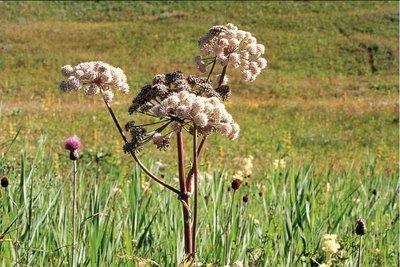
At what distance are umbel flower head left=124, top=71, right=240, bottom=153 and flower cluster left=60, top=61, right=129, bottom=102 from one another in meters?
0.09

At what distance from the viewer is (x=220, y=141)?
1308 cm

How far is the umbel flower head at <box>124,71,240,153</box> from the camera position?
1549 millimetres

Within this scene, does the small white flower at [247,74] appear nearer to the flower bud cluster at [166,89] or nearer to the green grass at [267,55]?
the flower bud cluster at [166,89]

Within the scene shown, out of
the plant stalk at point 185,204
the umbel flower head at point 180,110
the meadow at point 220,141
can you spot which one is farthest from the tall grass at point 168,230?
the umbel flower head at point 180,110

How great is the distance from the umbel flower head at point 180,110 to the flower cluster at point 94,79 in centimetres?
9

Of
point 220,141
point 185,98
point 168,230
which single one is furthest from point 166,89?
point 220,141

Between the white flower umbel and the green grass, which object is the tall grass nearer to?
the white flower umbel

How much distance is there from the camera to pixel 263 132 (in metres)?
15.4

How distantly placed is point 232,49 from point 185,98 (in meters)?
0.42

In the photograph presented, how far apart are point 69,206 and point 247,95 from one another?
22.2 meters

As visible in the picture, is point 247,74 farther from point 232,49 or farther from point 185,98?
point 185,98

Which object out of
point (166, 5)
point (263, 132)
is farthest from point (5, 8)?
point (263, 132)

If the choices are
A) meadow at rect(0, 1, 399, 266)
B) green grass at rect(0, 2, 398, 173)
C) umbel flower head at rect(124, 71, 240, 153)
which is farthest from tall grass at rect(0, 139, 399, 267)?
green grass at rect(0, 2, 398, 173)

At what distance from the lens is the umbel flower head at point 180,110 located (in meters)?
1.55
